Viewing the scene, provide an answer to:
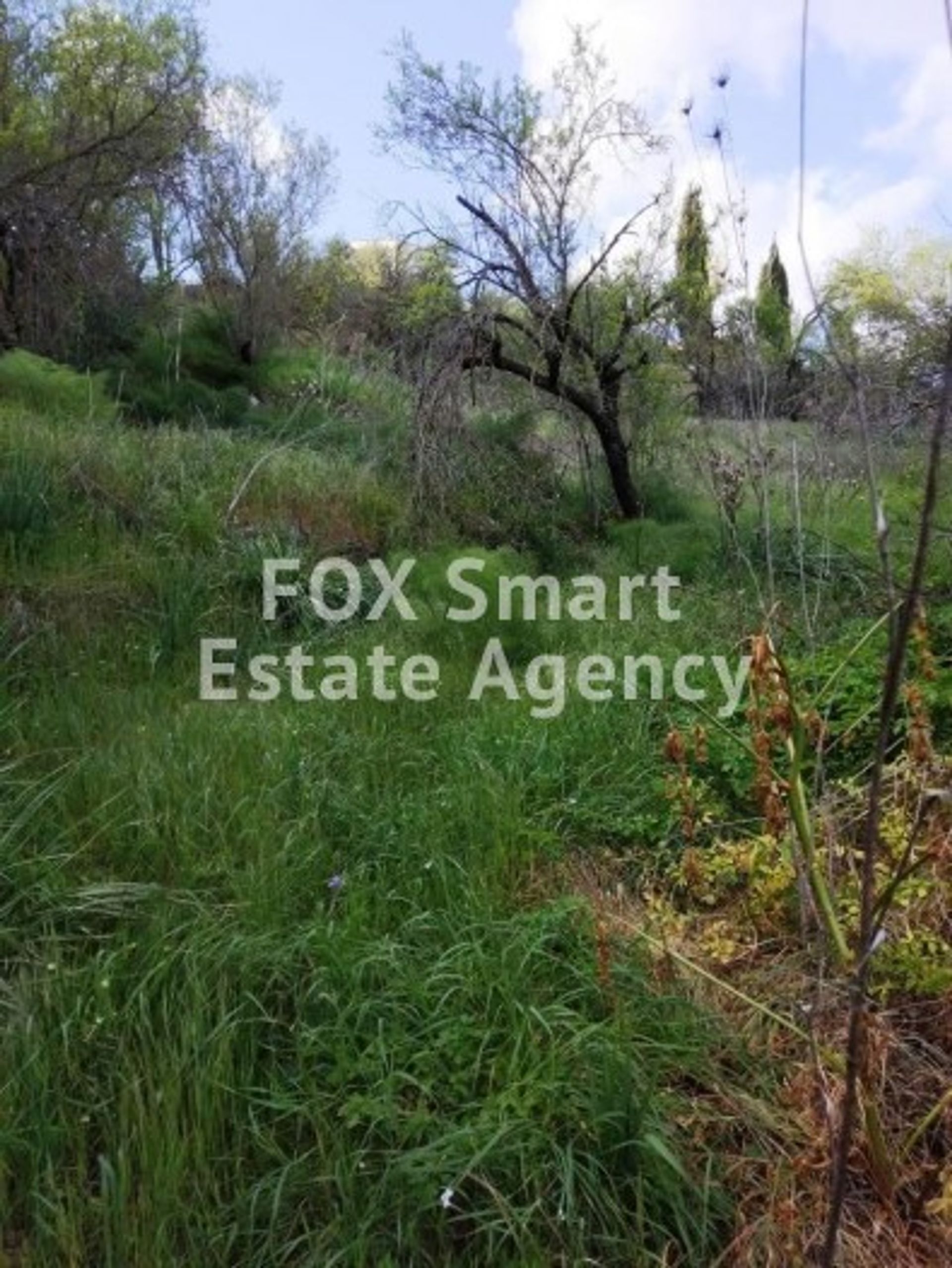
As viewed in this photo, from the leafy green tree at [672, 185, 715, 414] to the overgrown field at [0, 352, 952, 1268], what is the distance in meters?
2.47

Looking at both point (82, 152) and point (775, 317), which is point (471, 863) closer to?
point (775, 317)

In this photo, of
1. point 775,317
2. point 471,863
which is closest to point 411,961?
point 471,863

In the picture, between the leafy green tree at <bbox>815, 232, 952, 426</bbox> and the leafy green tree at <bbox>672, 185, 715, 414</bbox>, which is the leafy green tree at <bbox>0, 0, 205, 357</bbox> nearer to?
the leafy green tree at <bbox>672, 185, 715, 414</bbox>

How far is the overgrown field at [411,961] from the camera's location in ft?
6.02

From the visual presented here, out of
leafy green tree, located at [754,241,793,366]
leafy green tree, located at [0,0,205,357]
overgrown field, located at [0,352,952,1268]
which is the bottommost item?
overgrown field, located at [0,352,952,1268]

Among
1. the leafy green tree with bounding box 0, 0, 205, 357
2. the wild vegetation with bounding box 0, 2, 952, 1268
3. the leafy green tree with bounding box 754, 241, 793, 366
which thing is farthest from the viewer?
the leafy green tree with bounding box 0, 0, 205, 357

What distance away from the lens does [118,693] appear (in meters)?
3.62

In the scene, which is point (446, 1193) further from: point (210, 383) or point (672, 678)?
point (210, 383)

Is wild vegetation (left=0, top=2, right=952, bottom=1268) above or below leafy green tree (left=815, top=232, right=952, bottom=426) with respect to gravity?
below

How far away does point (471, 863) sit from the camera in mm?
2730

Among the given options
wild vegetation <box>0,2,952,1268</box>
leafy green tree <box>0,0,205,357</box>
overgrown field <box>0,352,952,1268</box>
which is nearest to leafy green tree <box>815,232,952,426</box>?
wild vegetation <box>0,2,952,1268</box>

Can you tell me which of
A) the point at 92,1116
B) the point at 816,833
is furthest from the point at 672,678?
the point at 92,1116

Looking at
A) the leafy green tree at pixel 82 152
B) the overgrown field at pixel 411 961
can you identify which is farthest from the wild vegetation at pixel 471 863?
the leafy green tree at pixel 82 152

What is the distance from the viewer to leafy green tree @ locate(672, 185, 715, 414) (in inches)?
226
